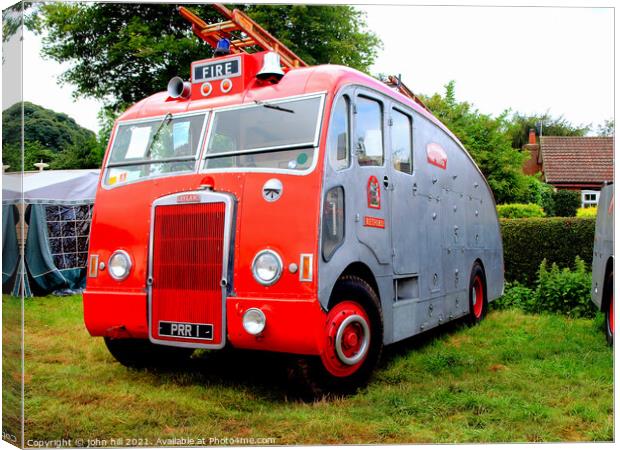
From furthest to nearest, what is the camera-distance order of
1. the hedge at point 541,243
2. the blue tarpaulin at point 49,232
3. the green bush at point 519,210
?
the green bush at point 519,210
the hedge at point 541,243
the blue tarpaulin at point 49,232

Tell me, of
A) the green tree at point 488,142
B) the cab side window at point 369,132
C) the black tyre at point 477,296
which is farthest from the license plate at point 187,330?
the black tyre at point 477,296

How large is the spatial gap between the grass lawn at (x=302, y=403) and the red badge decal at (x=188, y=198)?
137cm

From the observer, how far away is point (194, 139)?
5387mm

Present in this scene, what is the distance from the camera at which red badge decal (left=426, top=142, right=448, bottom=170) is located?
6.90 m

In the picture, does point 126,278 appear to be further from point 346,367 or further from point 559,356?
point 559,356

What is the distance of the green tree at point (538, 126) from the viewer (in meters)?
5.53

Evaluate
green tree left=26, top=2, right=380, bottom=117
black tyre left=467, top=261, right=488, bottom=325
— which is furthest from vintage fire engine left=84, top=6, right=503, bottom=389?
black tyre left=467, top=261, right=488, bottom=325

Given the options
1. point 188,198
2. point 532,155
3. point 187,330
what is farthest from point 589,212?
point 187,330

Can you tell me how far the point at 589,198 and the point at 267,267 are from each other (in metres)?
3.47

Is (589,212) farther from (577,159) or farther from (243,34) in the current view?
(243,34)

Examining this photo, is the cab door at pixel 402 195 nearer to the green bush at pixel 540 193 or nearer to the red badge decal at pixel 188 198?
the green bush at pixel 540 193

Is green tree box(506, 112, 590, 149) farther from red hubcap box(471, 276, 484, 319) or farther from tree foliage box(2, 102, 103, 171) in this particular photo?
tree foliage box(2, 102, 103, 171)

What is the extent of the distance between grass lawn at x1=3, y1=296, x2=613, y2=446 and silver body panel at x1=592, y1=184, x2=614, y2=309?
628 mm

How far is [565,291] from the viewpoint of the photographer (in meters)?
7.17
